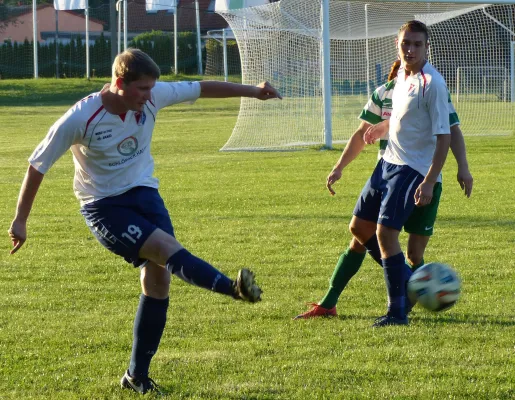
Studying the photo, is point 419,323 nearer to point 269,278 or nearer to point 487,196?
point 269,278

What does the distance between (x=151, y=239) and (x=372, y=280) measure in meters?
3.22

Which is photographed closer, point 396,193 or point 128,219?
point 128,219

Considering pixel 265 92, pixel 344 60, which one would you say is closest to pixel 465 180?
pixel 265 92

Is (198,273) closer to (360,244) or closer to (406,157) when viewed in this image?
(406,157)

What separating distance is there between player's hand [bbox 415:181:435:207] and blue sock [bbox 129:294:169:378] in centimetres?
168

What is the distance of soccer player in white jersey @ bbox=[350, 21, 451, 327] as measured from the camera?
532 cm

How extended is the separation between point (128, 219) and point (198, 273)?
523 millimetres

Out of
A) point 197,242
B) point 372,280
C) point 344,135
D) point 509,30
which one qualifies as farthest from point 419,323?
point 509,30

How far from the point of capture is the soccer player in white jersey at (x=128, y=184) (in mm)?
4121

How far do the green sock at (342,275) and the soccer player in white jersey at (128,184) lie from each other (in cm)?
168

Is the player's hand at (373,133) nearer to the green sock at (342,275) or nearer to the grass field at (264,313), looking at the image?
the green sock at (342,275)

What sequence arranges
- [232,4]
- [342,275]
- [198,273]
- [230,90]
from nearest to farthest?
[198,273] → [230,90] → [342,275] → [232,4]

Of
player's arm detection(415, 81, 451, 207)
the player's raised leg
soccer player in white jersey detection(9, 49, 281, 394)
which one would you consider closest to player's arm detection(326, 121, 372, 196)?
player's arm detection(415, 81, 451, 207)

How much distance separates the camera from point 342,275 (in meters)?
5.99
